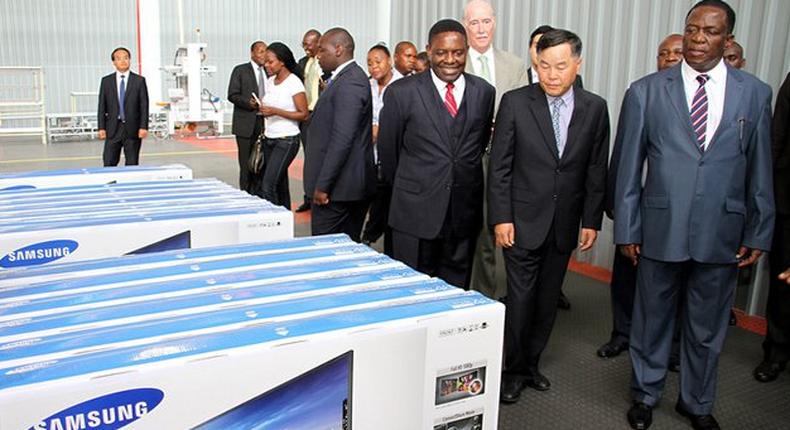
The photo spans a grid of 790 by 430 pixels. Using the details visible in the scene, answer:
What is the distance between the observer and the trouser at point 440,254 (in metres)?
3.22

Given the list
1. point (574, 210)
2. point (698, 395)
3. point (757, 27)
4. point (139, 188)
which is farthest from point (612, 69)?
point (139, 188)

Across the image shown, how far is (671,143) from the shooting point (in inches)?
101

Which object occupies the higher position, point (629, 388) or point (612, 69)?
point (612, 69)

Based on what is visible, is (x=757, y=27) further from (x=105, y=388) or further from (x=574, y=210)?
(x=105, y=388)

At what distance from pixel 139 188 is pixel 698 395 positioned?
2.41 meters

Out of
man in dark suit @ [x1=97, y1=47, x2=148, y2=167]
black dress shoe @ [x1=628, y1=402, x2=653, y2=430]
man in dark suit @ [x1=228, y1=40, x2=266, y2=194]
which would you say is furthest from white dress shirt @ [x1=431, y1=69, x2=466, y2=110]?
man in dark suit @ [x1=97, y1=47, x2=148, y2=167]

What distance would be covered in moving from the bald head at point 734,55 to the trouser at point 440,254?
1.83m

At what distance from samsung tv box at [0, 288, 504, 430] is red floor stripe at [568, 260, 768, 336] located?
3168 millimetres

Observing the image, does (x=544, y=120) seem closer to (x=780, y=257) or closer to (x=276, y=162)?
(x=780, y=257)

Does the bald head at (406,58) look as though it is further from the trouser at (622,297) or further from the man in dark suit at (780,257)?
the man in dark suit at (780,257)

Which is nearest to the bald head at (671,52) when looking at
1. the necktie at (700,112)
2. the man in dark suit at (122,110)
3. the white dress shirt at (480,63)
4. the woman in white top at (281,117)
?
the white dress shirt at (480,63)

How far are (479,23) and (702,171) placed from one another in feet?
5.49

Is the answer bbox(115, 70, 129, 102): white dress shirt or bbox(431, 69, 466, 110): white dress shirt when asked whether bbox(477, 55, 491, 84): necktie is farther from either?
bbox(115, 70, 129, 102): white dress shirt

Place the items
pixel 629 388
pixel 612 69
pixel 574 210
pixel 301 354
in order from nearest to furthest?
pixel 301 354
pixel 574 210
pixel 629 388
pixel 612 69
